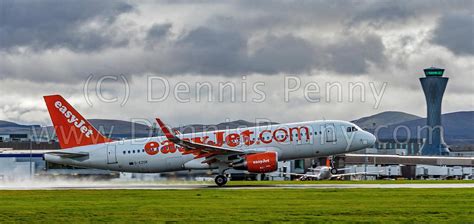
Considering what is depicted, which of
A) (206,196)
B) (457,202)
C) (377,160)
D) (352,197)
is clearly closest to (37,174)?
(206,196)

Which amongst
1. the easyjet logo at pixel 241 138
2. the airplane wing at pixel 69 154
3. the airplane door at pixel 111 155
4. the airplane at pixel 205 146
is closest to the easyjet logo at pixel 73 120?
the airplane at pixel 205 146

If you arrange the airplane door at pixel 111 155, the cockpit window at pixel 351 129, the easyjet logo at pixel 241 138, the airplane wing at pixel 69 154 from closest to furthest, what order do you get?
the easyjet logo at pixel 241 138 < the cockpit window at pixel 351 129 < the airplane wing at pixel 69 154 < the airplane door at pixel 111 155

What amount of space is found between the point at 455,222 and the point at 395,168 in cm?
9202

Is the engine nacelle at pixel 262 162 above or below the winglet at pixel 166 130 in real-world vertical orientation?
below

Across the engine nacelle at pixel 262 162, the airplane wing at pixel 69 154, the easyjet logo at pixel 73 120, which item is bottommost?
the engine nacelle at pixel 262 162

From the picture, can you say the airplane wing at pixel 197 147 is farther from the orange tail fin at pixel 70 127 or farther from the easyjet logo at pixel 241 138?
the orange tail fin at pixel 70 127

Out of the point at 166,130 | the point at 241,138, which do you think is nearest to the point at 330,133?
the point at 241,138

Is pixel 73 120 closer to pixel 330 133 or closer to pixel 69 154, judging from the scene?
pixel 69 154

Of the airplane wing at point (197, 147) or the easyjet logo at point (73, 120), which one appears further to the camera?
the easyjet logo at point (73, 120)

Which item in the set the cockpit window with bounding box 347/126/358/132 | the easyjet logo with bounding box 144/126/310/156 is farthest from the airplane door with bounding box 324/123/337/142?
the cockpit window with bounding box 347/126/358/132

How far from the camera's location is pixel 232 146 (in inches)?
2562

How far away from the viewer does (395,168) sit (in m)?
123

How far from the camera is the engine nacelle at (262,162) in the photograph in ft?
205

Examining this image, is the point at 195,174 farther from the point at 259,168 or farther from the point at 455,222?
the point at 455,222
